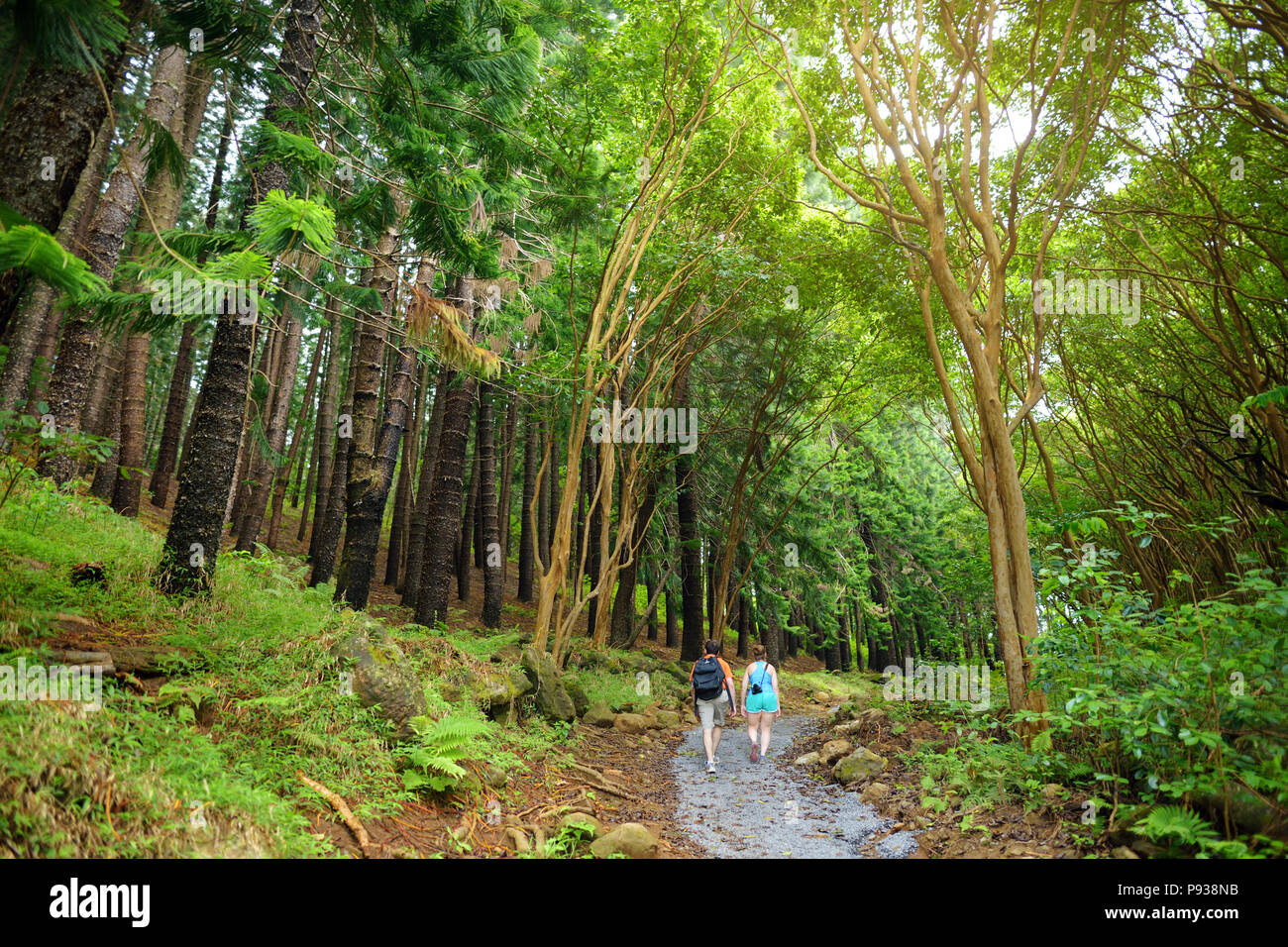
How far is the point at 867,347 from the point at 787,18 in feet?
23.7

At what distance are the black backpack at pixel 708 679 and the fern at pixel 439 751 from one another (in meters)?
3.41

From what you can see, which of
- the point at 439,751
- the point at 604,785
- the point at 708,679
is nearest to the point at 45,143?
the point at 439,751

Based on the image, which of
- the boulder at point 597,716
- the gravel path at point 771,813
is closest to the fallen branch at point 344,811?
the gravel path at point 771,813

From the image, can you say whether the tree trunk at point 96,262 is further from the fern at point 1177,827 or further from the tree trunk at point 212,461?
the fern at point 1177,827

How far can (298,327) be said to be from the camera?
13.1 metres

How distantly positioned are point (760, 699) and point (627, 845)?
446 centimetres

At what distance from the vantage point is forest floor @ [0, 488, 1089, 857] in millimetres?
2994

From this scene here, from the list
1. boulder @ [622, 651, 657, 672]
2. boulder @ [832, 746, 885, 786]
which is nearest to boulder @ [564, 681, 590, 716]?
boulder @ [622, 651, 657, 672]

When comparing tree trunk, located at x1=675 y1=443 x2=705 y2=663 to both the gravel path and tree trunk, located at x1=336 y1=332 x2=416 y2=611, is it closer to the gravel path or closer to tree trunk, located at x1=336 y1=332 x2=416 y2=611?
the gravel path

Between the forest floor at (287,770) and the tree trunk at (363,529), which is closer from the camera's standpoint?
the forest floor at (287,770)

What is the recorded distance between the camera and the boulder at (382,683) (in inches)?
196

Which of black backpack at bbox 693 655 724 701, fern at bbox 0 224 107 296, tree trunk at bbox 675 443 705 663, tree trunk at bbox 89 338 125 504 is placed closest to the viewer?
fern at bbox 0 224 107 296

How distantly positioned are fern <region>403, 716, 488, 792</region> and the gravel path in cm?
205

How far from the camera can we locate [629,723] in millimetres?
9250
